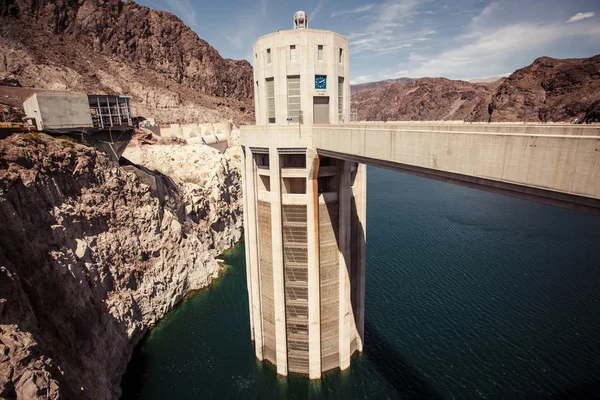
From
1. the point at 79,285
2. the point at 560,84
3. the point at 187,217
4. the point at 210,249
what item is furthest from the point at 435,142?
the point at 560,84

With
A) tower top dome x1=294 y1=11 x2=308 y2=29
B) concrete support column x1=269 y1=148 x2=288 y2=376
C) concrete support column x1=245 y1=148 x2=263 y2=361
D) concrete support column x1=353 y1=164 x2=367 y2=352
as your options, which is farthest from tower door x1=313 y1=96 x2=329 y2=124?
concrete support column x1=245 y1=148 x2=263 y2=361

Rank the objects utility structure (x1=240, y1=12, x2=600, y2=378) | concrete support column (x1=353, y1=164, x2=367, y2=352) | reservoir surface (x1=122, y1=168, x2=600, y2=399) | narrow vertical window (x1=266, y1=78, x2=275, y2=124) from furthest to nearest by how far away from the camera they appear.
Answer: reservoir surface (x1=122, y1=168, x2=600, y2=399) < concrete support column (x1=353, y1=164, x2=367, y2=352) < narrow vertical window (x1=266, y1=78, x2=275, y2=124) < utility structure (x1=240, y1=12, x2=600, y2=378)

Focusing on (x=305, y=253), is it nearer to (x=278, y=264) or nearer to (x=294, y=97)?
(x=278, y=264)

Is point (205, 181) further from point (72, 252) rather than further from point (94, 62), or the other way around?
point (94, 62)

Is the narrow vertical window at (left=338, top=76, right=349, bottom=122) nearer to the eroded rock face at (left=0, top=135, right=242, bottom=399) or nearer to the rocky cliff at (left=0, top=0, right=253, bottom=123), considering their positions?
the eroded rock face at (left=0, top=135, right=242, bottom=399)

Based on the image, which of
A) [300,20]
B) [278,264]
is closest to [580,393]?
[278,264]

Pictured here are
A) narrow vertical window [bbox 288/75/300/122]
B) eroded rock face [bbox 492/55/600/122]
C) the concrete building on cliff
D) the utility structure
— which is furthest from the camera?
eroded rock face [bbox 492/55/600/122]
